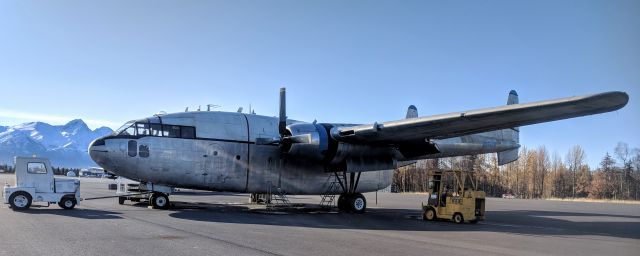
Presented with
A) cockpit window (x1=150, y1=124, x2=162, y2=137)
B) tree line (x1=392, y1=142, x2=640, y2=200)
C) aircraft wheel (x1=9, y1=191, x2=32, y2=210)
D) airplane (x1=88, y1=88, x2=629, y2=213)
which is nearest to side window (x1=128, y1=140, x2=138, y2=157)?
airplane (x1=88, y1=88, x2=629, y2=213)

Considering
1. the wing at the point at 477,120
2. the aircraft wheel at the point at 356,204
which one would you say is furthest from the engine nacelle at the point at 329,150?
the aircraft wheel at the point at 356,204

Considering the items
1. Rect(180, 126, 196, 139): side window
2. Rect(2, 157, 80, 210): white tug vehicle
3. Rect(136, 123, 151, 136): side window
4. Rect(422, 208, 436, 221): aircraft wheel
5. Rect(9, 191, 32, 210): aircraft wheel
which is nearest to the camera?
Rect(9, 191, 32, 210): aircraft wheel

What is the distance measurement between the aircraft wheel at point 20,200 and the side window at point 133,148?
151 inches

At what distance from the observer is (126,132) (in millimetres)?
18734

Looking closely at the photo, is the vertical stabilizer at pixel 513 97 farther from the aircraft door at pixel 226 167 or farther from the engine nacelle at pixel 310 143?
the aircraft door at pixel 226 167

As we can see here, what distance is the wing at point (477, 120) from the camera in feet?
40.1

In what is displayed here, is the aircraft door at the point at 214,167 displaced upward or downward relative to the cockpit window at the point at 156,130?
downward

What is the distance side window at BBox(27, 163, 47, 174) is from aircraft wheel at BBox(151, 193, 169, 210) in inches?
160

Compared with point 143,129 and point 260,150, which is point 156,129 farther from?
point 260,150

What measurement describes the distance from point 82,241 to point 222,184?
1007cm

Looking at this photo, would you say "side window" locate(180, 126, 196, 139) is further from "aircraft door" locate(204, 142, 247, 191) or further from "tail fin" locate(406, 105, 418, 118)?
"tail fin" locate(406, 105, 418, 118)

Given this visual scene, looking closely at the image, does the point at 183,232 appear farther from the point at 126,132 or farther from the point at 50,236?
the point at 126,132

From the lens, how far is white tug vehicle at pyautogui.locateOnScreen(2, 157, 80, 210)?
703 inches

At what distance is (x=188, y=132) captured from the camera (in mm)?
19500
